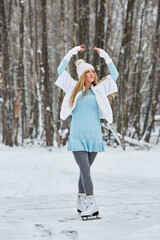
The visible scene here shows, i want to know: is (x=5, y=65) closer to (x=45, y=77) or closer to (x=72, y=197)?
(x=45, y=77)

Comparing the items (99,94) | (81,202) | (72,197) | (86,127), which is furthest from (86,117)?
(72,197)

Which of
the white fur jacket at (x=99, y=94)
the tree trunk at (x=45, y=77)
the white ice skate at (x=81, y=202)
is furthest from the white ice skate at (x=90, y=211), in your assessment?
the tree trunk at (x=45, y=77)

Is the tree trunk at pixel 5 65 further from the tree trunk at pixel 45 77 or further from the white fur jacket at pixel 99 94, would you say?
the white fur jacket at pixel 99 94

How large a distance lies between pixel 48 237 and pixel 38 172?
3788mm

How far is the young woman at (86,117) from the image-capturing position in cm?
359

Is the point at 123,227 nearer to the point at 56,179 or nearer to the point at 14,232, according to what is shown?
the point at 14,232

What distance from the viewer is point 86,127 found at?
12.0ft

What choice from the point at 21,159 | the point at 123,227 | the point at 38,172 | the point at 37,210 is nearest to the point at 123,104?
the point at 21,159

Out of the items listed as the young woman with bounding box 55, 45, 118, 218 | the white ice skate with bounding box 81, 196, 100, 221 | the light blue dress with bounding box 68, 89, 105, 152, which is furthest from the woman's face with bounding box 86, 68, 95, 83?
the white ice skate with bounding box 81, 196, 100, 221

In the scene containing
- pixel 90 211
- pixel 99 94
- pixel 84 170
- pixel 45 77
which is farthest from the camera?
pixel 45 77

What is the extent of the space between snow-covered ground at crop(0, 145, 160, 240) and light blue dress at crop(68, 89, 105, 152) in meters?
0.80

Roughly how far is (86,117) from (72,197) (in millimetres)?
1750

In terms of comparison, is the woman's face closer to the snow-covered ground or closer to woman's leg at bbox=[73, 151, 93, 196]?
woman's leg at bbox=[73, 151, 93, 196]

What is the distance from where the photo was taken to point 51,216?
3.62 metres
